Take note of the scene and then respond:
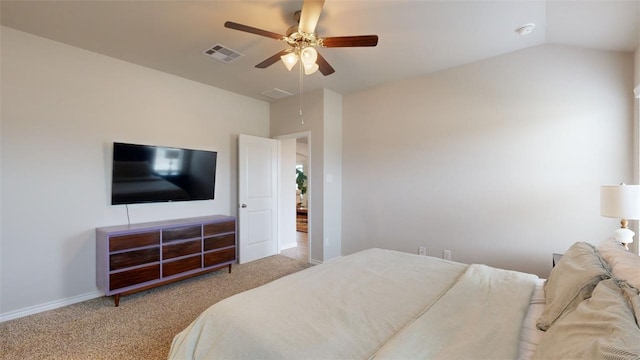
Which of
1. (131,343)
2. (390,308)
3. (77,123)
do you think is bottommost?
(131,343)

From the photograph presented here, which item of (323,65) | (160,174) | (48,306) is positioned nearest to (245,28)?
(323,65)

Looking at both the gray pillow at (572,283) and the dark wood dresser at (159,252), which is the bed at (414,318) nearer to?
the gray pillow at (572,283)

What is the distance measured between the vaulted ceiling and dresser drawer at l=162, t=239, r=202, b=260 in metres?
2.16

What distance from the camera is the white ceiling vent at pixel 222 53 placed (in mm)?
2869

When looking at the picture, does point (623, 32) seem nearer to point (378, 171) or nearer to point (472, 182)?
point (472, 182)

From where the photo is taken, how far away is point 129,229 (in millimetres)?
2857

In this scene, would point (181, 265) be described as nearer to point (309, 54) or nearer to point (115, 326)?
point (115, 326)

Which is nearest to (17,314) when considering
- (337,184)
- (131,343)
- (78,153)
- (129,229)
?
(129,229)

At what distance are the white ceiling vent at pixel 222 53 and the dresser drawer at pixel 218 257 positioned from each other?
2379 mm

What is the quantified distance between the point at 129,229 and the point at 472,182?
3854 millimetres

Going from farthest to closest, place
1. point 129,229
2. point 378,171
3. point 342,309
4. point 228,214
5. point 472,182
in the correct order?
point 228,214 < point 378,171 < point 472,182 < point 129,229 < point 342,309

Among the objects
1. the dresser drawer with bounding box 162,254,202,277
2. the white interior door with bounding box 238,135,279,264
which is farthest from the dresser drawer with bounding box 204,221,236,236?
the white interior door with bounding box 238,135,279,264

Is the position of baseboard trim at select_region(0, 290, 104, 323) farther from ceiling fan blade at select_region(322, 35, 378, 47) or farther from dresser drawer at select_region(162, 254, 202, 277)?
ceiling fan blade at select_region(322, 35, 378, 47)

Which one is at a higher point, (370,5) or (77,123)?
(370,5)
